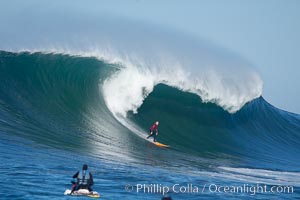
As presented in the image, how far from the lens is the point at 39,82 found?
55.9 ft

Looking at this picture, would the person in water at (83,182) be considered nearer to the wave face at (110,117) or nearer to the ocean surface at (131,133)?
the ocean surface at (131,133)

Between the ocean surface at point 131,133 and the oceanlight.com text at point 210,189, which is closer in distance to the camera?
the oceanlight.com text at point 210,189

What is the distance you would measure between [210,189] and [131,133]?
654cm

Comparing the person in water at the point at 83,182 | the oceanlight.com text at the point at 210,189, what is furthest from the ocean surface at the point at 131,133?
the person in water at the point at 83,182

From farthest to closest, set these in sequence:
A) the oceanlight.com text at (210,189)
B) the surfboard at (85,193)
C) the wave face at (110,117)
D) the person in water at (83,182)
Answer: the wave face at (110,117)
the oceanlight.com text at (210,189)
the person in water at (83,182)
the surfboard at (85,193)

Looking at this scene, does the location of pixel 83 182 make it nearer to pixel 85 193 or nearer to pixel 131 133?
pixel 85 193

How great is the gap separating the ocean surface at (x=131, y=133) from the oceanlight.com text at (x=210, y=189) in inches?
1.1

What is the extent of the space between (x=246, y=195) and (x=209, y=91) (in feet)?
40.8

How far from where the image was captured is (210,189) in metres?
8.84

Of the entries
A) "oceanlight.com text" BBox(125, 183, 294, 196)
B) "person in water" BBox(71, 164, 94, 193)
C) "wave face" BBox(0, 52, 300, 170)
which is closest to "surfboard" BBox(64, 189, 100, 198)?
"person in water" BBox(71, 164, 94, 193)

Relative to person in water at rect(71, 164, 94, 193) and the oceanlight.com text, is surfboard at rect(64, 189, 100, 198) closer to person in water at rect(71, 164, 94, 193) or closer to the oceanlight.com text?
person in water at rect(71, 164, 94, 193)

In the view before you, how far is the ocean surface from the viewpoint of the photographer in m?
8.67

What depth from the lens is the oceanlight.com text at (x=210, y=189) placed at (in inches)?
324

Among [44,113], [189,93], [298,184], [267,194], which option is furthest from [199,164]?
[189,93]
